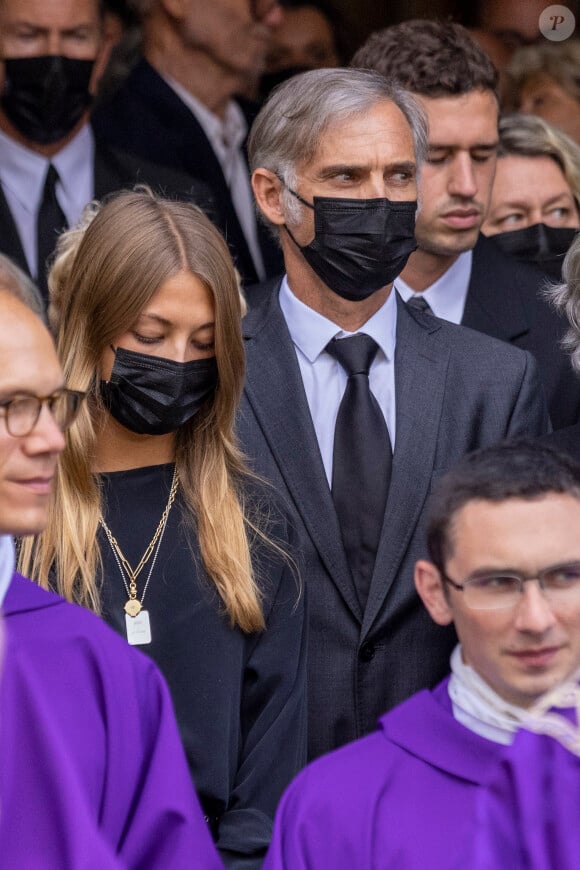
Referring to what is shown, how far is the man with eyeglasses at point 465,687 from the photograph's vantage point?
2871 millimetres

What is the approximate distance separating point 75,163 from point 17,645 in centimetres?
258

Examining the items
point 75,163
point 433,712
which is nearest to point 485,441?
point 433,712

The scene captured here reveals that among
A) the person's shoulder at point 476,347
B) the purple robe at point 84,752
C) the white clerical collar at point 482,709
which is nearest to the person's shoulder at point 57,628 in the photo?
the purple robe at point 84,752

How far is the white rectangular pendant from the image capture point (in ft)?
11.7

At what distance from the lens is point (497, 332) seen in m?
4.84

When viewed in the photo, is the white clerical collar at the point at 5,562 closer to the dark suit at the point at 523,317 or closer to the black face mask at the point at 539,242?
the dark suit at the point at 523,317

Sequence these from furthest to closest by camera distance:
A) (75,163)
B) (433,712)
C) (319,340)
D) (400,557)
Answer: (75,163)
(319,340)
(400,557)
(433,712)

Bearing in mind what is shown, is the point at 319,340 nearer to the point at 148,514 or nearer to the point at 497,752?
the point at 148,514

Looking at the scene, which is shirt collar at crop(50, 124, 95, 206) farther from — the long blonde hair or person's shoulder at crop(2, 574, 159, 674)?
person's shoulder at crop(2, 574, 159, 674)

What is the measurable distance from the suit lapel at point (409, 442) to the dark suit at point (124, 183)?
4.59 ft

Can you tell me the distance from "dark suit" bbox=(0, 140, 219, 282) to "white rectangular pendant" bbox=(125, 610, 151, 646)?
178 cm

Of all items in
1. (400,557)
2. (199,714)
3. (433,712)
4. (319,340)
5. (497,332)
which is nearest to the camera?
(433,712)

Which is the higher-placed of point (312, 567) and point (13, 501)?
point (13, 501)

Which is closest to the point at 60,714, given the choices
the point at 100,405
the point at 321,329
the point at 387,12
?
the point at 100,405
